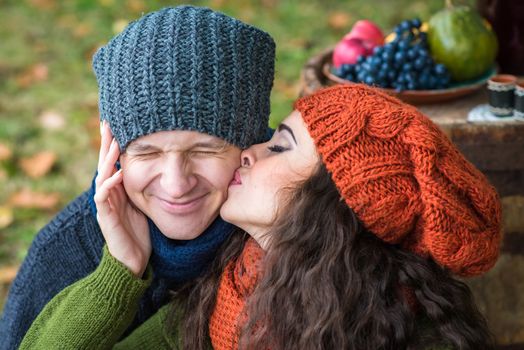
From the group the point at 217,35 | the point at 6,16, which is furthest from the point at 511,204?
the point at 6,16

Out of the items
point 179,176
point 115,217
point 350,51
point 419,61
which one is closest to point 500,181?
point 419,61

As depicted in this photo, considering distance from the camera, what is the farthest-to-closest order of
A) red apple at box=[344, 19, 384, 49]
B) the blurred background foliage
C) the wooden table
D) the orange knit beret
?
the blurred background foliage < red apple at box=[344, 19, 384, 49] < the wooden table < the orange knit beret

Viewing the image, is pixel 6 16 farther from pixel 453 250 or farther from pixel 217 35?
pixel 453 250

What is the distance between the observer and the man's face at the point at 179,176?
206 cm

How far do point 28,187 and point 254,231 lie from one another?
238cm

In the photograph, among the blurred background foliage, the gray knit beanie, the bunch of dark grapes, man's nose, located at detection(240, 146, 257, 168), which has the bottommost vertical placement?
the blurred background foliage

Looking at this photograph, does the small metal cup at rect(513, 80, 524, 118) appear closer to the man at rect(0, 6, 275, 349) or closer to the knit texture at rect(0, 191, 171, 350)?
the man at rect(0, 6, 275, 349)

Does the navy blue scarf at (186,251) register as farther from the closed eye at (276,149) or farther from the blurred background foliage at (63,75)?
the blurred background foliage at (63,75)

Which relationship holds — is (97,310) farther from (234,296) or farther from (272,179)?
(272,179)

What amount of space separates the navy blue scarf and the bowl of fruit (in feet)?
2.93

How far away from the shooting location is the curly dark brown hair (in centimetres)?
188

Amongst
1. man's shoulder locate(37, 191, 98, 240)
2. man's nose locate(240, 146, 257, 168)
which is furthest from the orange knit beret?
man's shoulder locate(37, 191, 98, 240)

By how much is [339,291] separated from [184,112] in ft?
2.06

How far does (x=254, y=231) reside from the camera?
6.73 ft
